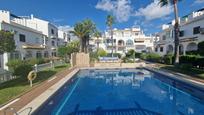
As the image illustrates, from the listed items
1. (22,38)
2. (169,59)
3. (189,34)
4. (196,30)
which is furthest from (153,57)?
(22,38)

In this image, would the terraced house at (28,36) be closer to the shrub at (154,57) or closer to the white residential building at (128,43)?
the shrub at (154,57)

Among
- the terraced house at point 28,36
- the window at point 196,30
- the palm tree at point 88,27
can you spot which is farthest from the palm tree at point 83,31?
the window at point 196,30

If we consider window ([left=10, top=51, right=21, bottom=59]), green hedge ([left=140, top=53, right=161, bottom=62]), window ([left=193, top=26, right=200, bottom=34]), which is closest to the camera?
window ([left=10, top=51, right=21, bottom=59])

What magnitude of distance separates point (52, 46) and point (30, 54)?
555 inches

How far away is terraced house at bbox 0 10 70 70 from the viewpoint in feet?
81.7

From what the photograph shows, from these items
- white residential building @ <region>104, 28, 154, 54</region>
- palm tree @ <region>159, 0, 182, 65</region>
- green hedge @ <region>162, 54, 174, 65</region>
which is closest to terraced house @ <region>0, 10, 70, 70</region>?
palm tree @ <region>159, 0, 182, 65</region>

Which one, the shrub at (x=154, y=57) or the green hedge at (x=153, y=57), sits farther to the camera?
the green hedge at (x=153, y=57)

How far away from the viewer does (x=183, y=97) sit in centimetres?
1227

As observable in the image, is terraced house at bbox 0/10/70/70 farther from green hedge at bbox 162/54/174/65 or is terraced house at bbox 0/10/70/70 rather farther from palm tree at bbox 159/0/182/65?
green hedge at bbox 162/54/174/65

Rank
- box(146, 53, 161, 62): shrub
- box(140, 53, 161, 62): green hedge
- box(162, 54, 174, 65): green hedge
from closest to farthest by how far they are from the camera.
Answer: box(162, 54, 174, 65): green hedge < box(146, 53, 161, 62): shrub < box(140, 53, 161, 62): green hedge

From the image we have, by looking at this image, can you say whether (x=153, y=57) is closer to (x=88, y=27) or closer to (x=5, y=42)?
(x=88, y=27)

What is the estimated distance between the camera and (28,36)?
31.8m

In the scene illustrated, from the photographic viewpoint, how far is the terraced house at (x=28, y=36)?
2491 cm

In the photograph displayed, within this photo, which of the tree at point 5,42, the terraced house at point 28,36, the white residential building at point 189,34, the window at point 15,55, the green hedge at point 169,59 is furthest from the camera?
the white residential building at point 189,34
